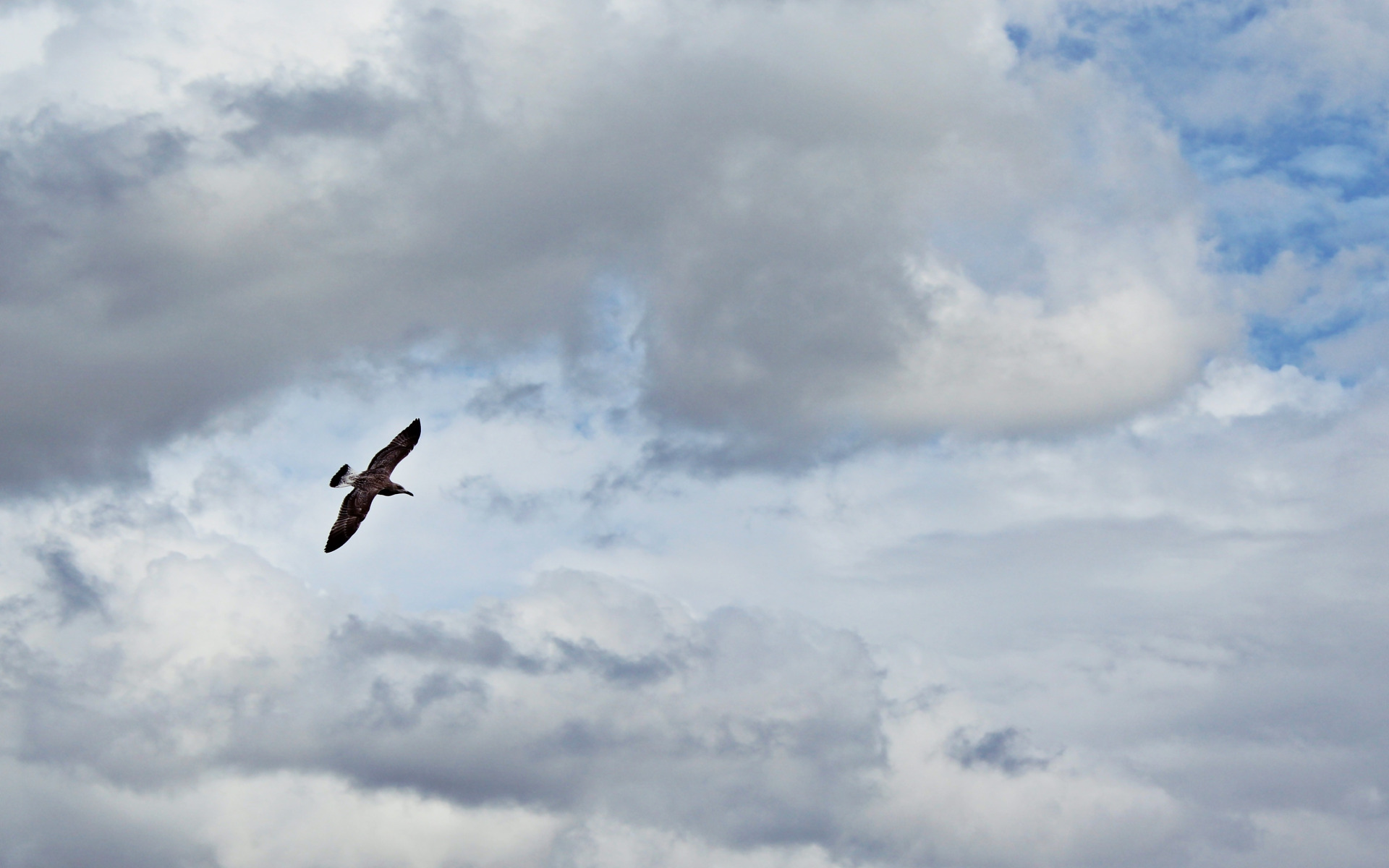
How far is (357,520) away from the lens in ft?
449

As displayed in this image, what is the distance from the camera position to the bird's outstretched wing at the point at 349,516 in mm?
134625

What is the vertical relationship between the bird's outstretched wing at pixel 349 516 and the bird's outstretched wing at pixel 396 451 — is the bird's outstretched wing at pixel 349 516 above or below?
below

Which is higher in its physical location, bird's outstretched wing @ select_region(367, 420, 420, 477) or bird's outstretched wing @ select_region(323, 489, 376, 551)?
bird's outstretched wing @ select_region(367, 420, 420, 477)

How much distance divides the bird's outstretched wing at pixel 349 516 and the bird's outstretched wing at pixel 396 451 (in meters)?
3.03

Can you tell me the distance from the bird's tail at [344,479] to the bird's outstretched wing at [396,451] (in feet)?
4.86

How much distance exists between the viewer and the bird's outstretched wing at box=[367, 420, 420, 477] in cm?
14138

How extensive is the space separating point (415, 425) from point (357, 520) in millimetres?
11472

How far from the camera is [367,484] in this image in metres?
139

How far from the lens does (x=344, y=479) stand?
139625mm

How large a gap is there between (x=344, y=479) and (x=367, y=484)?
1912mm

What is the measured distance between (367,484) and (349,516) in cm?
375

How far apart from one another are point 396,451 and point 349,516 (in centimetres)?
891

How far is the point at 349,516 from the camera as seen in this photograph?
137 metres

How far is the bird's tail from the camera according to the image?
458ft
